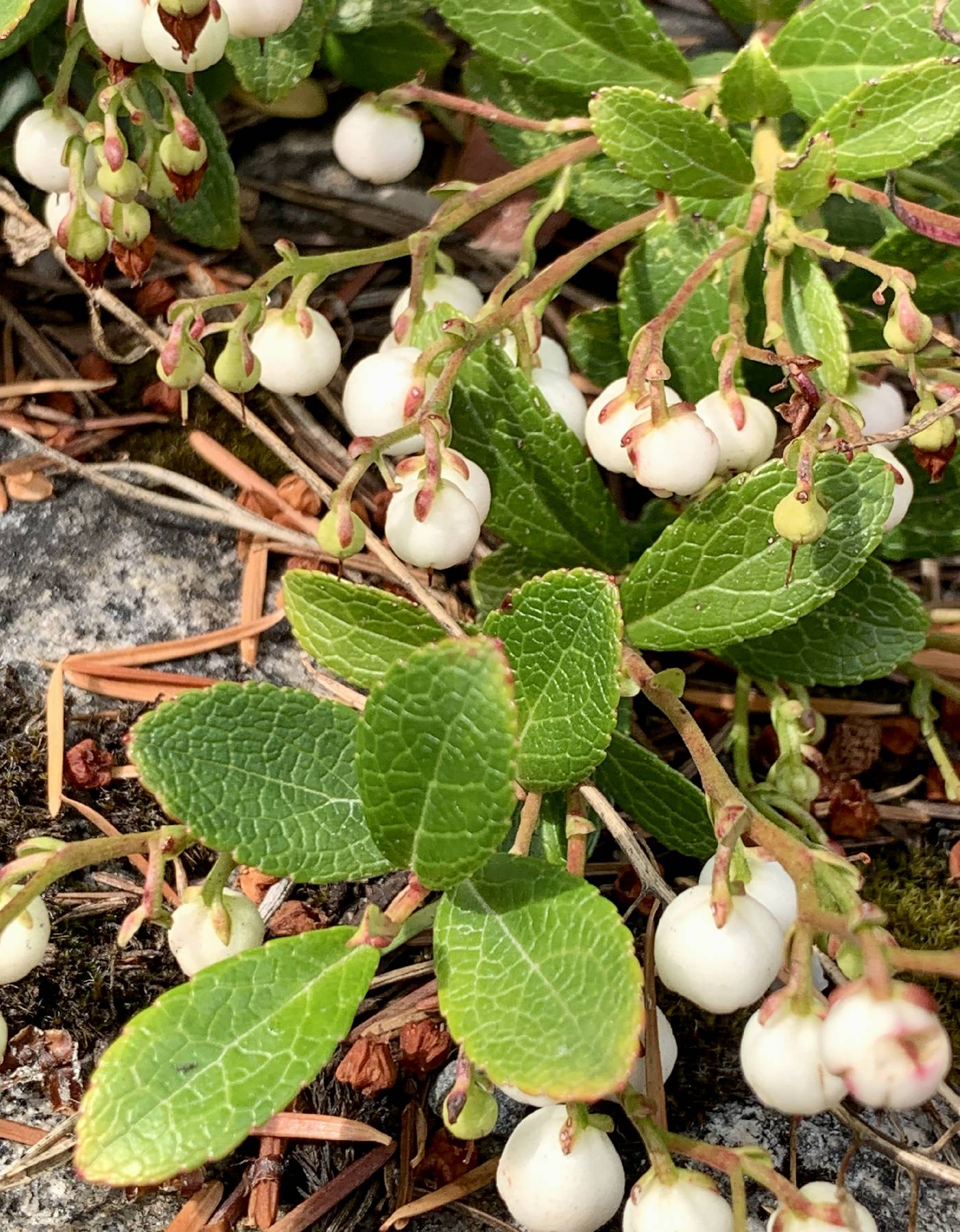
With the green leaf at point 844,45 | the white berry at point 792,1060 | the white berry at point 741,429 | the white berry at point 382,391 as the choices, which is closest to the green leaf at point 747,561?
the white berry at point 741,429

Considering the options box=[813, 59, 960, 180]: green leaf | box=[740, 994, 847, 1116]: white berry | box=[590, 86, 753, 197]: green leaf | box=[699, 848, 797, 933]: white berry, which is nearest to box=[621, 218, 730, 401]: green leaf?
box=[590, 86, 753, 197]: green leaf

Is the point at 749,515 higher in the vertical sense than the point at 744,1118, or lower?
higher

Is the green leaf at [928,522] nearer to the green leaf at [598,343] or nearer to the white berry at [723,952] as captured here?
the green leaf at [598,343]

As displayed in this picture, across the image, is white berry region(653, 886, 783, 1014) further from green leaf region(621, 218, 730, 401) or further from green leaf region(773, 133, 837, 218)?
green leaf region(773, 133, 837, 218)

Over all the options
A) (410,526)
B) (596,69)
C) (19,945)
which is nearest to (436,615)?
(410,526)

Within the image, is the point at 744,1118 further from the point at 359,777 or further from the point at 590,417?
the point at 590,417

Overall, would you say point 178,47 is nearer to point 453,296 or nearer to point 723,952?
point 453,296

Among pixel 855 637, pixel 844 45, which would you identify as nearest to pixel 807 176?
pixel 844 45

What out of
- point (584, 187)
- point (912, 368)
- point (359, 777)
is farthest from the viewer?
point (584, 187)
